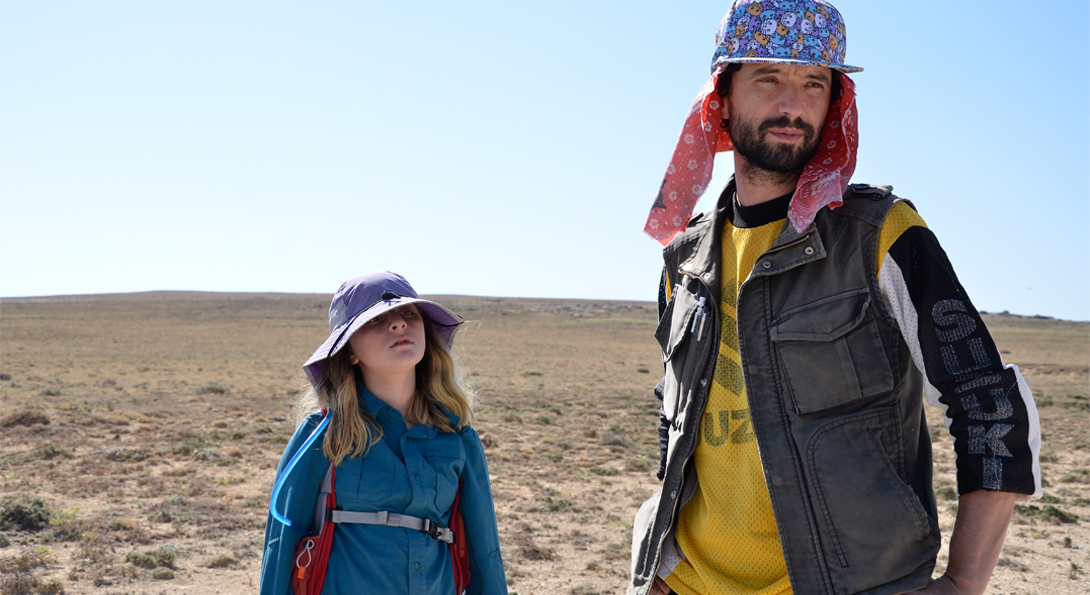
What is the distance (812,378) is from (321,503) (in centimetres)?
→ 155

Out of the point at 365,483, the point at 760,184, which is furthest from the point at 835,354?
the point at 365,483

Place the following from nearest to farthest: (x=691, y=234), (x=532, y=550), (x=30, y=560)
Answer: (x=691, y=234), (x=30, y=560), (x=532, y=550)

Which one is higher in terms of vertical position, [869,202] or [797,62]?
[797,62]

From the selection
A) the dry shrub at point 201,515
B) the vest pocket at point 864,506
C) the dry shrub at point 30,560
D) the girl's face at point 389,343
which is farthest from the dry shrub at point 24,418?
the vest pocket at point 864,506

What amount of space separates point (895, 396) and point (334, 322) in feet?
6.06

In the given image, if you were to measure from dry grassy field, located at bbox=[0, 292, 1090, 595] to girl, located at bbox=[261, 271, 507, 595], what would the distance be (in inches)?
21.4

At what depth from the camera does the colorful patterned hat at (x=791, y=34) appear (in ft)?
6.57

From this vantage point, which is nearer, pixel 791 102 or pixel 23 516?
pixel 791 102

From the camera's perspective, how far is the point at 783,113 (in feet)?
6.73

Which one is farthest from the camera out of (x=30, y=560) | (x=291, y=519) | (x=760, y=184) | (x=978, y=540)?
(x=30, y=560)

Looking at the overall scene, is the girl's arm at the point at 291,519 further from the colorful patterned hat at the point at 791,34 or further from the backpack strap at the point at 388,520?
the colorful patterned hat at the point at 791,34

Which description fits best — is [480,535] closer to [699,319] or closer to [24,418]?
[699,319]

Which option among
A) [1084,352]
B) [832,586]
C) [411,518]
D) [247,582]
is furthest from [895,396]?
[1084,352]

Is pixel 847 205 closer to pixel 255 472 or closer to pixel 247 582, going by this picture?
pixel 247 582
